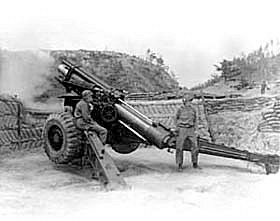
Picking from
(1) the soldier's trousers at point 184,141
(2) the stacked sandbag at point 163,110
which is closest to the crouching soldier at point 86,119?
(1) the soldier's trousers at point 184,141

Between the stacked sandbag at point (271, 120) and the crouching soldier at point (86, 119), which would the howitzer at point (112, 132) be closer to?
the crouching soldier at point (86, 119)

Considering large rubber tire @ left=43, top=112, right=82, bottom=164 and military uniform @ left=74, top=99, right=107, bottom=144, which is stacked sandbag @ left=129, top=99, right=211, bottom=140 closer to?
large rubber tire @ left=43, top=112, right=82, bottom=164

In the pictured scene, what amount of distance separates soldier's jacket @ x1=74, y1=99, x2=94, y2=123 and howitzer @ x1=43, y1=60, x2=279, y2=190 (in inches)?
11.7

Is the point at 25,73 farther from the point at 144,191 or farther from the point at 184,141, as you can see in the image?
the point at 144,191

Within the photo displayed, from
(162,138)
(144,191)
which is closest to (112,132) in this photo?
(162,138)

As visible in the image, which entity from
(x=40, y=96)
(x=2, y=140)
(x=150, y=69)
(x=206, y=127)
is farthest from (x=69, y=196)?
(x=150, y=69)

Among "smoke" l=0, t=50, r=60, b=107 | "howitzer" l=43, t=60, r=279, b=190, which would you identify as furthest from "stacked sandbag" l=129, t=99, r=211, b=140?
"smoke" l=0, t=50, r=60, b=107

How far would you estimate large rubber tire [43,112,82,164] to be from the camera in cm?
822

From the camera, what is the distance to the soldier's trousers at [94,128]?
25.9 ft

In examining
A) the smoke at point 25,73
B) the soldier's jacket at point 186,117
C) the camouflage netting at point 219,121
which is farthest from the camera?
the smoke at point 25,73

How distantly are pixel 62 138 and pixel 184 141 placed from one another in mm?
1984

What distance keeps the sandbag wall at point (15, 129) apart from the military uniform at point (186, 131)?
4036 millimetres

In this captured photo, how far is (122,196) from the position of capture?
6.05m

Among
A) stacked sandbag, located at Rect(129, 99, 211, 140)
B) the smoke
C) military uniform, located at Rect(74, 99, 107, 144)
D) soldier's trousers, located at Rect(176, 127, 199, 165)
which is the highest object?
the smoke
